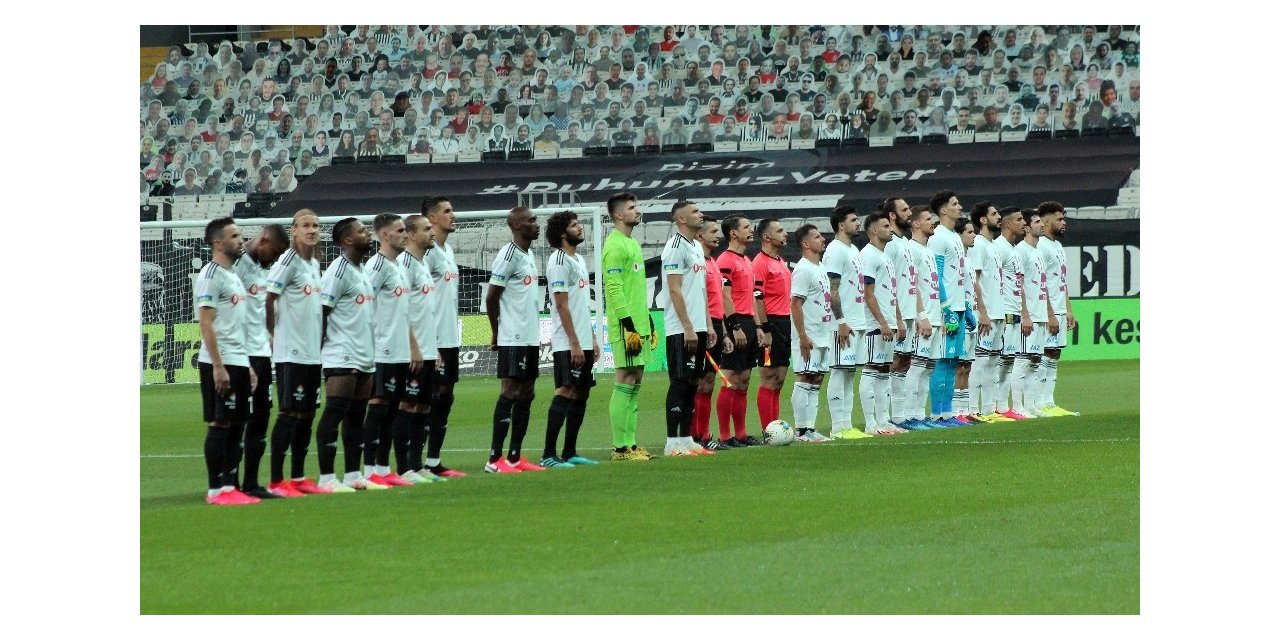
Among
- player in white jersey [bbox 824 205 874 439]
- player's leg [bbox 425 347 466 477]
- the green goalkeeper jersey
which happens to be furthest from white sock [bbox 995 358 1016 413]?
player's leg [bbox 425 347 466 477]

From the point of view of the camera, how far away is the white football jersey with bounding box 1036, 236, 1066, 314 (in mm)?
15359

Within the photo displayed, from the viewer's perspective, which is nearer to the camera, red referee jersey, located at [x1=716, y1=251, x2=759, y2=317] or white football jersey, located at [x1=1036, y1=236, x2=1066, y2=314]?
red referee jersey, located at [x1=716, y1=251, x2=759, y2=317]

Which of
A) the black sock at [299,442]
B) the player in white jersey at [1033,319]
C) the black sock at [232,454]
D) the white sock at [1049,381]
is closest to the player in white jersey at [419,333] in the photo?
the black sock at [299,442]

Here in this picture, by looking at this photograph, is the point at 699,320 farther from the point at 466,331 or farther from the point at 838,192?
the point at 838,192

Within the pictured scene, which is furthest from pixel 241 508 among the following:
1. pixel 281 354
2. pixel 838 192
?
pixel 838 192

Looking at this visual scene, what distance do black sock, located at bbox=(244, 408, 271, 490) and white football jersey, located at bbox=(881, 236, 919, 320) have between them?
609cm

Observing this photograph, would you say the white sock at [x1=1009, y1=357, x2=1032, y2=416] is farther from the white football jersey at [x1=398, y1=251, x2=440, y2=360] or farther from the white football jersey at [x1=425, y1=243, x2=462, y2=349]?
the white football jersey at [x1=398, y1=251, x2=440, y2=360]

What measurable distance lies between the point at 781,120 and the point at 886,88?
78.0 inches

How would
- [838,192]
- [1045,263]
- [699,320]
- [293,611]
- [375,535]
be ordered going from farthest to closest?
[838,192] < [1045,263] < [699,320] < [375,535] < [293,611]

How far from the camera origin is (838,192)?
27.2 m

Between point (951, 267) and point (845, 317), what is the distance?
67.4 inches

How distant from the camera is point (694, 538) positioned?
25.9 ft

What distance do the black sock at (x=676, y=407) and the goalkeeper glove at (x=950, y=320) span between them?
3468 mm

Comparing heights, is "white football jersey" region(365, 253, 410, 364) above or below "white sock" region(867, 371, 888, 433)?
above
